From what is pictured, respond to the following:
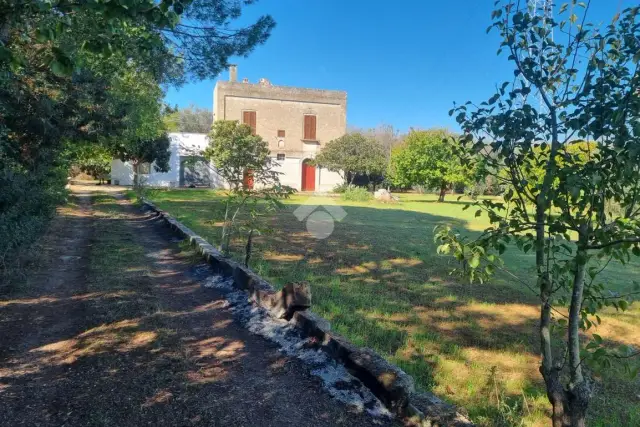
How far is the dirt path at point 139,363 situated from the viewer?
2803 millimetres

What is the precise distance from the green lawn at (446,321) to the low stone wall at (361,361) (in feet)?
1.29

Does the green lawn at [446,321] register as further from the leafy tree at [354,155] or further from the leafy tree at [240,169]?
the leafy tree at [354,155]

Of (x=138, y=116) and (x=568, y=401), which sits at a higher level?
(x=138, y=116)

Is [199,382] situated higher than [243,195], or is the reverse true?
[243,195]

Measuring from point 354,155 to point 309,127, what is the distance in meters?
6.58

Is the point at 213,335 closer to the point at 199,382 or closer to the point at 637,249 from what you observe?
the point at 199,382

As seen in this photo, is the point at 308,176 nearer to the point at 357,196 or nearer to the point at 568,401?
the point at 357,196

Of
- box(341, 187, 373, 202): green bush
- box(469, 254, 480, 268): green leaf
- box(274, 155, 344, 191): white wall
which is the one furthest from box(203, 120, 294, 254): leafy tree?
box(274, 155, 344, 191): white wall

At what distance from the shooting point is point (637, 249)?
2.04m

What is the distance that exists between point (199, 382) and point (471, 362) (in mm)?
2308

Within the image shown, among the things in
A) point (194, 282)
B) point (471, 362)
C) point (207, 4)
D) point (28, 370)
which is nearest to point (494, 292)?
point (471, 362)

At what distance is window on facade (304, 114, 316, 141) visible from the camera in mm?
40750

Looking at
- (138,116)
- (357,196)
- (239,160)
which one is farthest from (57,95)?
(357,196)

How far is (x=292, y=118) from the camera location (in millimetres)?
40469
